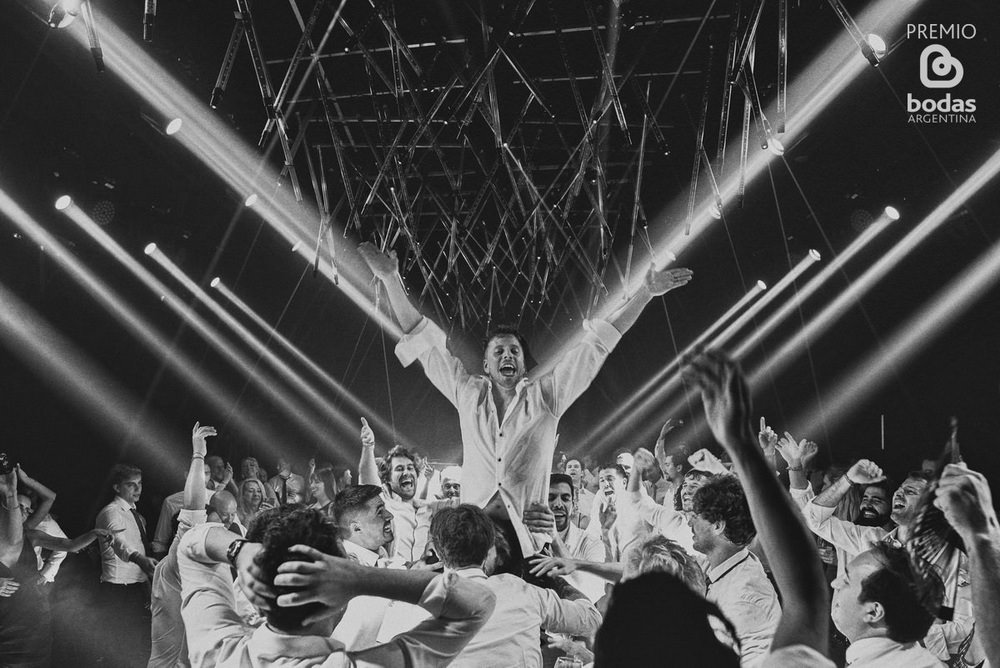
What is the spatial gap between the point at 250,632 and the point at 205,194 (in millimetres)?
8063

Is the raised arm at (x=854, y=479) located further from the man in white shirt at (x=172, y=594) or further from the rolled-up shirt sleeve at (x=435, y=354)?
the man in white shirt at (x=172, y=594)

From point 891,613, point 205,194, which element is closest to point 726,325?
point 205,194

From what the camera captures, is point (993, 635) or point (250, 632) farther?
point (250, 632)

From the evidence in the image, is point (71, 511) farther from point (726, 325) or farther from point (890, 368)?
point (726, 325)

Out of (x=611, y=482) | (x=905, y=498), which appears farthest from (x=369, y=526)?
(x=905, y=498)

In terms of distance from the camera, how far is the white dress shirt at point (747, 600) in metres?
2.81

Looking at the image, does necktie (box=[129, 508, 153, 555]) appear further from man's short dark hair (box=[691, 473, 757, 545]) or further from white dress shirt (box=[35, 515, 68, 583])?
man's short dark hair (box=[691, 473, 757, 545])

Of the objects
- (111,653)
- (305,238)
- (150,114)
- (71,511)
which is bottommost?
(111,653)

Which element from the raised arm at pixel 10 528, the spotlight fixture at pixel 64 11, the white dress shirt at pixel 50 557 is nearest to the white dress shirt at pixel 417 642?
the raised arm at pixel 10 528

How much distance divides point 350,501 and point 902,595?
7.76 feet

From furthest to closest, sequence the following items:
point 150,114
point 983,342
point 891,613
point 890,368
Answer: point 890,368 → point 983,342 → point 150,114 → point 891,613

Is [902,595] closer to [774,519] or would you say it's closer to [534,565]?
[774,519]

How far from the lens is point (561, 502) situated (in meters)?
4.99

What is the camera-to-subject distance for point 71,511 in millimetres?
8344
